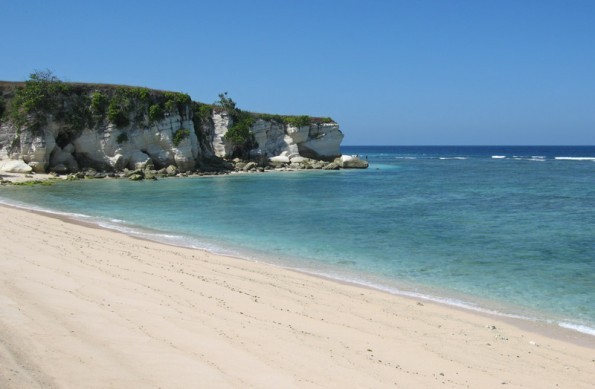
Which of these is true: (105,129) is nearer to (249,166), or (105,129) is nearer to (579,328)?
(249,166)

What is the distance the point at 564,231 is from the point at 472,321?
11.9 metres

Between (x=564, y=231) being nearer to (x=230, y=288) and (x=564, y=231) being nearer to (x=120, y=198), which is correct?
(x=230, y=288)

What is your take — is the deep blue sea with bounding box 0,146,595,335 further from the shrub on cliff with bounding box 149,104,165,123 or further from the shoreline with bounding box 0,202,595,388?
the shrub on cliff with bounding box 149,104,165,123

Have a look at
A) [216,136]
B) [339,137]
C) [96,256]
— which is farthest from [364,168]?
[96,256]

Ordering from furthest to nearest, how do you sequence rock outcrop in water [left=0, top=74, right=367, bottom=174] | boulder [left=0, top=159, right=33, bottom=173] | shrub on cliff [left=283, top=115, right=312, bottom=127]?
1. shrub on cliff [left=283, top=115, right=312, bottom=127]
2. rock outcrop in water [left=0, top=74, right=367, bottom=174]
3. boulder [left=0, top=159, right=33, bottom=173]

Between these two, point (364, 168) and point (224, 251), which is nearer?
point (224, 251)

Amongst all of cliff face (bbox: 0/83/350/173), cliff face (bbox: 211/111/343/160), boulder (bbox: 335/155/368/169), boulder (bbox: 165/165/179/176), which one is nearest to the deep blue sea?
cliff face (bbox: 0/83/350/173)

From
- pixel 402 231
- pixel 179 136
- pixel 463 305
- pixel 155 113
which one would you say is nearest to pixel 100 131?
pixel 155 113

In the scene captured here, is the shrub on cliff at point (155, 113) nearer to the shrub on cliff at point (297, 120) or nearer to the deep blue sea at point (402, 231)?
the deep blue sea at point (402, 231)

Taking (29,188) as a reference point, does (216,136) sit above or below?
above

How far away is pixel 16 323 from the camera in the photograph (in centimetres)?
610

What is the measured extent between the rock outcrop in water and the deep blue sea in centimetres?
1114

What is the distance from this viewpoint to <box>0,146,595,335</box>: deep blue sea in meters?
11.2

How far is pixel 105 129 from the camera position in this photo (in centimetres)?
4778
